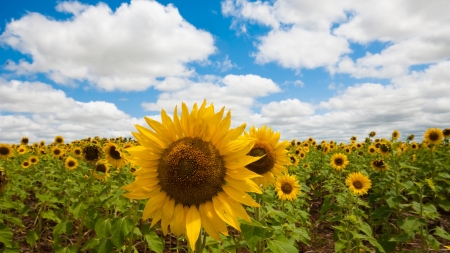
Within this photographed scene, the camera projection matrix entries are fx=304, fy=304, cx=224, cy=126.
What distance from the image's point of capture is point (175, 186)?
7.30 feet

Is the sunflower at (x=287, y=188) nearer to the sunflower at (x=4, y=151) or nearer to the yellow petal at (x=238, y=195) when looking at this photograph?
the yellow petal at (x=238, y=195)

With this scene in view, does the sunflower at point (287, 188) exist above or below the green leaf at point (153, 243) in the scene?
above

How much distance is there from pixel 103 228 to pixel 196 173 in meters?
2.37

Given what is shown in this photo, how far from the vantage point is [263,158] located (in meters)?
3.91

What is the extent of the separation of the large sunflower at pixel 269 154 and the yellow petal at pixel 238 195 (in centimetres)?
171

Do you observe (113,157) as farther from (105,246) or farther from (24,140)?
(24,140)

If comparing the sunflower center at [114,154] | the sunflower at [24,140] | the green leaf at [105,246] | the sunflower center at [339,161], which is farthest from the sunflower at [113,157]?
the sunflower at [24,140]

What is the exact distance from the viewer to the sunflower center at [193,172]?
218 centimetres

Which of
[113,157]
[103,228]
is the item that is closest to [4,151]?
[113,157]

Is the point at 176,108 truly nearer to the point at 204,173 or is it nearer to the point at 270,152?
the point at 204,173

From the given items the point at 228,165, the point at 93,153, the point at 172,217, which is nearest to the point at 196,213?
the point at 172,217

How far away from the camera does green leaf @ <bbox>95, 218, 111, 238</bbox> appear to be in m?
3.81

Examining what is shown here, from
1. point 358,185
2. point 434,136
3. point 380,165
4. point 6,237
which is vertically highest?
point 434,136

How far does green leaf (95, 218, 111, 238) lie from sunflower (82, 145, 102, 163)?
1.84 m
